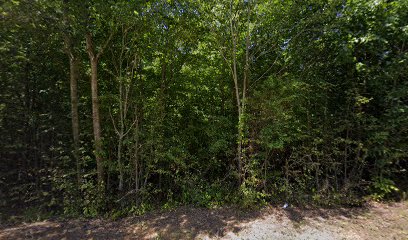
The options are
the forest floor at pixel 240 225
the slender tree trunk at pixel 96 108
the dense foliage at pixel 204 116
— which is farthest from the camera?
the slender tree trunk at pixel 96 108

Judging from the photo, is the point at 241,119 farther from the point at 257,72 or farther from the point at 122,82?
the point at 122,82

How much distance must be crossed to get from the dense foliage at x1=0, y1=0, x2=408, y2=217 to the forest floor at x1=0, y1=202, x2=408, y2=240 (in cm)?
30

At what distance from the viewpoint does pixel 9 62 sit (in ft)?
14.8

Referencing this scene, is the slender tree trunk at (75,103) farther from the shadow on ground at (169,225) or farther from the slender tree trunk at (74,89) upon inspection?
the shadow on ground at (169,225)

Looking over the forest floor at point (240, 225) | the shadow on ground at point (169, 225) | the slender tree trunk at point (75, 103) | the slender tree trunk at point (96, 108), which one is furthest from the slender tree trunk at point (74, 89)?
the forest floor at point (240, 225)

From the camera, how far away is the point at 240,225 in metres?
3.29

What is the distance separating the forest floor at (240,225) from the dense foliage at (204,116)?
30 centimetres

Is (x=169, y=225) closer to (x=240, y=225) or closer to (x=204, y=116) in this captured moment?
(x=240, y=225)

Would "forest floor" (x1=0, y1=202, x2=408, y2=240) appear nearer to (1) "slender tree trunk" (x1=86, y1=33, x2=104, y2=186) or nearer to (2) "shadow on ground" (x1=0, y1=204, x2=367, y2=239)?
(2) "shadow on ground" (x1=0, y1=204, x2=367, y2=239)

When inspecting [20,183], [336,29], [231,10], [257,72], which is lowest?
[20,183]

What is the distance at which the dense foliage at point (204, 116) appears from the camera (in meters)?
3.91

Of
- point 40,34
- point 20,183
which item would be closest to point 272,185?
point 40,34

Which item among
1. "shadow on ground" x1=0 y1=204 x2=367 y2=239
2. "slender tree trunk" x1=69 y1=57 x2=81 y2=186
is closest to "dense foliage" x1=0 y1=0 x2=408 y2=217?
"slender tree trunk" x1=69 y1=57 x2=81 y2=186

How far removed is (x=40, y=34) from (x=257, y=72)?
4784 millimetres
